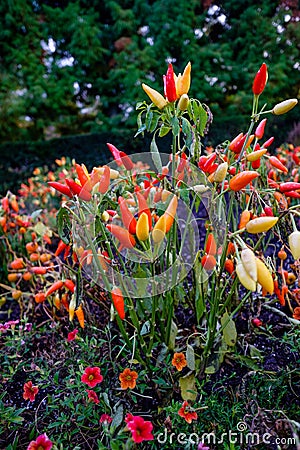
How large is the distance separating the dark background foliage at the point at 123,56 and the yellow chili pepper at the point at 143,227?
7.56m

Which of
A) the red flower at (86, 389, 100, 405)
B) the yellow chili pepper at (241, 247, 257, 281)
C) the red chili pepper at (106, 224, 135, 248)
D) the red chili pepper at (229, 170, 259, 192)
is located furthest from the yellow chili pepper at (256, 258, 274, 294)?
the red flower at (86, 389, 100, 405)

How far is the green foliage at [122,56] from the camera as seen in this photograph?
8.16 m

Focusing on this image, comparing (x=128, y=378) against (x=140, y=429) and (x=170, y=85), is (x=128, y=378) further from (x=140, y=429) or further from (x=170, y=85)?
(x=170, y=85)

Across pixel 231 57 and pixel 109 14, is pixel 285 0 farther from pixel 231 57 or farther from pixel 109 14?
pixel 109 14

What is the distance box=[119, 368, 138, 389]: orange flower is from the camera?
1108mm

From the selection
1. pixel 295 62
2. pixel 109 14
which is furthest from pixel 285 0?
pixel 109 14

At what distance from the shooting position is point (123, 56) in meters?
8.27

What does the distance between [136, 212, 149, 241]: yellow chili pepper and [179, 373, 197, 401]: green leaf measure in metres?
0.50

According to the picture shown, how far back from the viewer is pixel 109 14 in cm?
898

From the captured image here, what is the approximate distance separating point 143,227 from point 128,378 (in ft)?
1.64

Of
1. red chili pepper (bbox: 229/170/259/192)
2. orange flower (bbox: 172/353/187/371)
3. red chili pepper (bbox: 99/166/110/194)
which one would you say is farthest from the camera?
orange flower (bbox: 172/353/187/371)

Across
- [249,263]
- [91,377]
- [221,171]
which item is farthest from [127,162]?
[91,377]

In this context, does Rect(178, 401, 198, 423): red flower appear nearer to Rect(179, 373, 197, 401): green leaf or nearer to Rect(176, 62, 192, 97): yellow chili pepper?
Rect(179, 373, 197, 401): green leaf

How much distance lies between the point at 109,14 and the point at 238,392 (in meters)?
9.48
